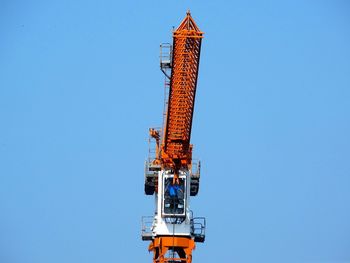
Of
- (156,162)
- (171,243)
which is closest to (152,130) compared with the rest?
(156,162)

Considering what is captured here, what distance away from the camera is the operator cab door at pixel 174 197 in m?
146

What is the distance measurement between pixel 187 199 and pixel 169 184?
8.44 feet

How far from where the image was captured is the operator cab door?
14612cm

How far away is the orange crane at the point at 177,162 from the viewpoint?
138500 mm

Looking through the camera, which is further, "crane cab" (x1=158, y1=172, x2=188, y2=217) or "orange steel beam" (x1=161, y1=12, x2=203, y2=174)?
"crane cab" (x1=158, y1=172, x2=188, y2=217)

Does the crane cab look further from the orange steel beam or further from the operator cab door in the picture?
the orange steel beam

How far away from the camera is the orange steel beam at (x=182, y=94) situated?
453ft

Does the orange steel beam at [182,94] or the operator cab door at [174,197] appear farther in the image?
the operator cab door at [174,197]

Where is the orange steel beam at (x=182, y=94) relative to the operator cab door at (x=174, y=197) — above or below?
above

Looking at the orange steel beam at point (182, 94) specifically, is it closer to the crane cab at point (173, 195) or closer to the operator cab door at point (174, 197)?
the crane cab at point (173, 195)

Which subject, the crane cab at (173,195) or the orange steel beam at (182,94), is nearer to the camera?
the orange steel beam at (182,94)

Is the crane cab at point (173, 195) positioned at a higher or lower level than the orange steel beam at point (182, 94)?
lower

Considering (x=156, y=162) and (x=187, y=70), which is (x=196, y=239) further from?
(x=187, y=70)

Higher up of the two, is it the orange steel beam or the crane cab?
the orange steel beam
